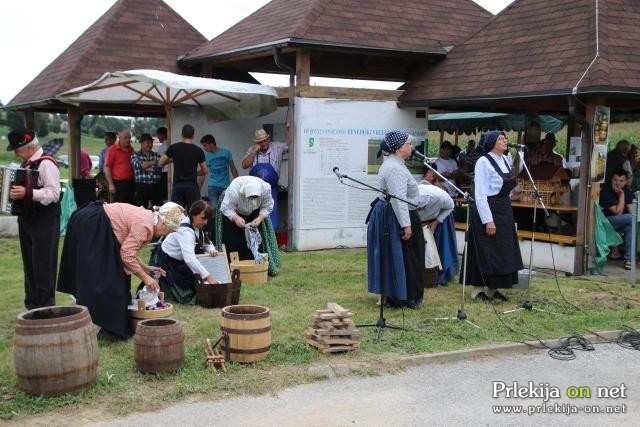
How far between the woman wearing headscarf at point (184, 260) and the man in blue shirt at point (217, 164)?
4.67m

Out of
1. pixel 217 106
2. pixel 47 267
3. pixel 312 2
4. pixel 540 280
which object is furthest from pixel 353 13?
pixel 47 267

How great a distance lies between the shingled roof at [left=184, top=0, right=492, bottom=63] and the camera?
1173 centimetres

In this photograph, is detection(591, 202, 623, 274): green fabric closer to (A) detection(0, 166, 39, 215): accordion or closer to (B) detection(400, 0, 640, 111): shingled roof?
(B) detection(400, 0, 640, 111): shingled roof

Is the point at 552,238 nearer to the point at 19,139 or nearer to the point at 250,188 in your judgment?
the point at 250,188

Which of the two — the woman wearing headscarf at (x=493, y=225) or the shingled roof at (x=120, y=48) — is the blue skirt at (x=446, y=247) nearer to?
the woman wearing headscarf at (x=493, y=225)

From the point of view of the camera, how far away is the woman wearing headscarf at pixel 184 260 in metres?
7.51

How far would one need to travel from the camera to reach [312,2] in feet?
40.3

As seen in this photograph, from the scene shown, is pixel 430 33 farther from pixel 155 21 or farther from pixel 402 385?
pixel 402 385

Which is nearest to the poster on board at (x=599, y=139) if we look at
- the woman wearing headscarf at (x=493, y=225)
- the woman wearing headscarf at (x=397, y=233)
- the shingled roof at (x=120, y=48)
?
the woman wearing headscarf at (x=493, y=225)

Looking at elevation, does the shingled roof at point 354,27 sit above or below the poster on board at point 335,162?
above

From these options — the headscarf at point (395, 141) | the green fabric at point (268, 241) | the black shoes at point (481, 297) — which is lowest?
the black shoes at point (481, 297)

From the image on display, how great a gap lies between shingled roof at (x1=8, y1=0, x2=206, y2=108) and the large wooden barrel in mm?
8998

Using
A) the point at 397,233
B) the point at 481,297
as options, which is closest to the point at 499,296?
the point at 481,297

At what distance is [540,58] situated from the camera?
1059 centimetres
